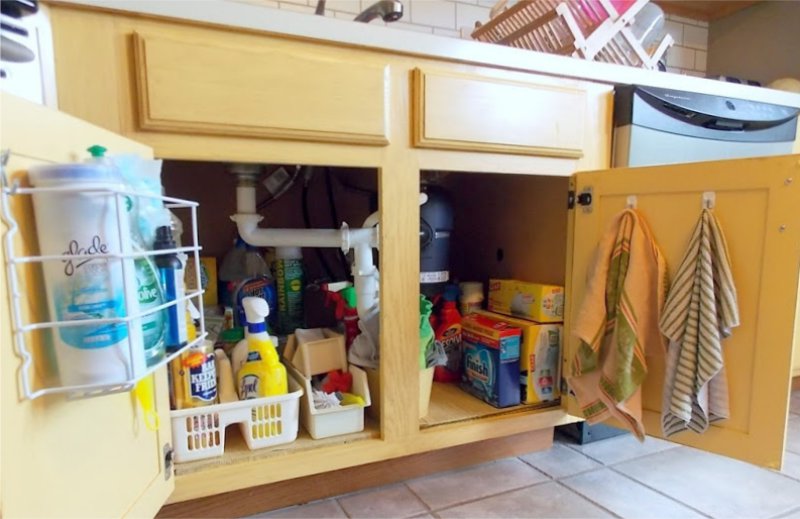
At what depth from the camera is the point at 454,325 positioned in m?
1.20

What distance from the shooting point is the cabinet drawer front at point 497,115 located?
2.81 feet

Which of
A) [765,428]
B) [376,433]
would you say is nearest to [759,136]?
[765,428]

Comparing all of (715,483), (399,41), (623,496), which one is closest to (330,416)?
(623,496)

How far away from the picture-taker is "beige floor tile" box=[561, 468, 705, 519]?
0.85 meters

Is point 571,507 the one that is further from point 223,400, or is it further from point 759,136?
point 759,136

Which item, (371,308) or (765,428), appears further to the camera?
(371,308)

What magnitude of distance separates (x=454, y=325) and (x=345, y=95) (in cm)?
66

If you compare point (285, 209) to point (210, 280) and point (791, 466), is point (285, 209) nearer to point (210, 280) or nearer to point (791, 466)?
point (210, 280)

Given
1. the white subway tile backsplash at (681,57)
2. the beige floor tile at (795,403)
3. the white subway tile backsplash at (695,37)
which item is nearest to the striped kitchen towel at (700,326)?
the beige floor tile at (795,403)

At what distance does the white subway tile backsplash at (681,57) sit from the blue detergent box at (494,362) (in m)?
1.74

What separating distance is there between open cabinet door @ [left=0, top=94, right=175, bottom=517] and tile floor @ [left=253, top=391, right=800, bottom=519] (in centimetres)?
44

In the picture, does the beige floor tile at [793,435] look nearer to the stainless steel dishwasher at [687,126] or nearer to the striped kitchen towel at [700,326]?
the striped kitchen towel at [700,326]

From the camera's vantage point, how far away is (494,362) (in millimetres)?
1054

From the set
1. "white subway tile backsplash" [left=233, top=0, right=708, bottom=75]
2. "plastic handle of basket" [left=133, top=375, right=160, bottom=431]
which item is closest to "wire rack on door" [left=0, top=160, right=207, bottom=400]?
"plastic handle of basket" [left=133, top=375, right=160, bottom=431]
